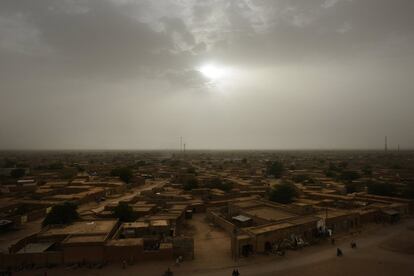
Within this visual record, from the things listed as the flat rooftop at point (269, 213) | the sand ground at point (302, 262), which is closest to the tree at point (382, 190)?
the sand ground at point (302, 262)

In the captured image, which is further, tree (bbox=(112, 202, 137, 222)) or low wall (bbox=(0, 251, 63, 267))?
tree (bbox=(112, 202, 137, 222))

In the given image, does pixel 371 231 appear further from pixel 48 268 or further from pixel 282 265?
pixel 48 268

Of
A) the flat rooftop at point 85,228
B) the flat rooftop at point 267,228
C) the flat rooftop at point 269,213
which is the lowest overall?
the flat rooftop at point 85,228

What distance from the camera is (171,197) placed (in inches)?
1500

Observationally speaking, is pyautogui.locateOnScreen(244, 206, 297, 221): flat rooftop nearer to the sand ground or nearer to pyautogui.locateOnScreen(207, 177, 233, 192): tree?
the sand ground

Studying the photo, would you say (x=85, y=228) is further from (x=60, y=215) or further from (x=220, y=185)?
(x=220, y=185)

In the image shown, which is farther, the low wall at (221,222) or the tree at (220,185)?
the tree at (220,185)

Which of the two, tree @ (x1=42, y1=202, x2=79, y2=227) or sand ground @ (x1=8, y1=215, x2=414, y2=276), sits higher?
tree @ (x1=42, y1=202, x2=79, y2=227)

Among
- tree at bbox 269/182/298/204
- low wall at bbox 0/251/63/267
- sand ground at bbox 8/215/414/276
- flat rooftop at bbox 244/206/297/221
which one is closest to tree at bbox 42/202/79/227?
low wall at bbox 0/251/63/267

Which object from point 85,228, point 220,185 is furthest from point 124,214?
point 220,185

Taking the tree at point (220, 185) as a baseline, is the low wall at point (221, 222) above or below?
below

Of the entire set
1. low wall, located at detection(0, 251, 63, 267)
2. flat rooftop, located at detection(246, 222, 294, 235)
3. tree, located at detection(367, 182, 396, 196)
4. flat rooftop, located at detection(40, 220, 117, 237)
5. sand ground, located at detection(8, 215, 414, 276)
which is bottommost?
sand ground, located at detection(8, 215, 414, 276)

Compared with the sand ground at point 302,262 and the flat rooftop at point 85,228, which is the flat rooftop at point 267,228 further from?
the flat rooftop at point 85,228

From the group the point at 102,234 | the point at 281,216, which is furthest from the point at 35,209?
the point at 281,216
